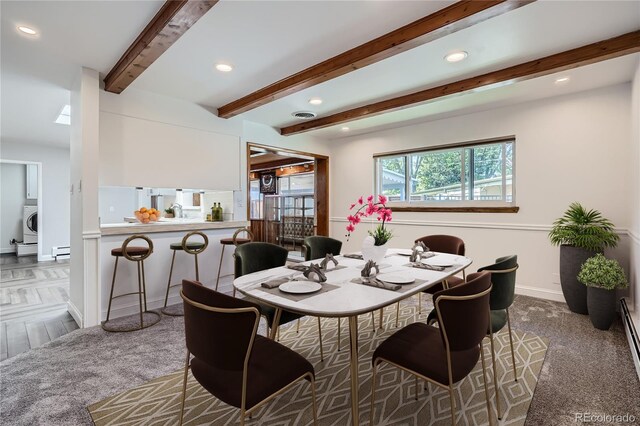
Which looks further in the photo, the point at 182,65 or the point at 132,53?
the point at 182,65

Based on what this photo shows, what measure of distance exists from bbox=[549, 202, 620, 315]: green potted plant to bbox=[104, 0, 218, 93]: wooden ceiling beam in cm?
385

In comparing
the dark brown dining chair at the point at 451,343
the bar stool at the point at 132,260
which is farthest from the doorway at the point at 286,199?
the dark brown dining chair at the point at 451,343

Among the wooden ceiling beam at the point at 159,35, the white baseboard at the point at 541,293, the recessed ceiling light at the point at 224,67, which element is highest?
the recessed ceiling light at the point at 224,67

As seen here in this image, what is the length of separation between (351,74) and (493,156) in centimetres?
242

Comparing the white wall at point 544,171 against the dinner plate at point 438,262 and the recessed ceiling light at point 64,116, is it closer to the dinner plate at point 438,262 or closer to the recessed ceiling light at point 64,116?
the dinner plate at point 438,262

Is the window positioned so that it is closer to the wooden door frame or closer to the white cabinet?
the wooden door frame

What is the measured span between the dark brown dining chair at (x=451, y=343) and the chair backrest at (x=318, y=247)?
1401 mm

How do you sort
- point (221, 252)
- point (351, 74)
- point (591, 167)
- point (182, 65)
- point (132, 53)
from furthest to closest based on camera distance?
1. point (221, 252)
2. point (591, 167)
3. point (351, 74)
4. point (182, 65)
5. point (132, 53)

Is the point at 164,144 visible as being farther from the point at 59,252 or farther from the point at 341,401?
the point at 59,252

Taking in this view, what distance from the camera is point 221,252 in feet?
13.5

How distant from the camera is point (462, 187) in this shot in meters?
4.50

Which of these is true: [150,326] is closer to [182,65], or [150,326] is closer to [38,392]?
[38,392]

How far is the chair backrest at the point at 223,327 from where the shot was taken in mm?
1165

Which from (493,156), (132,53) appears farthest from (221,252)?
(493,156)
